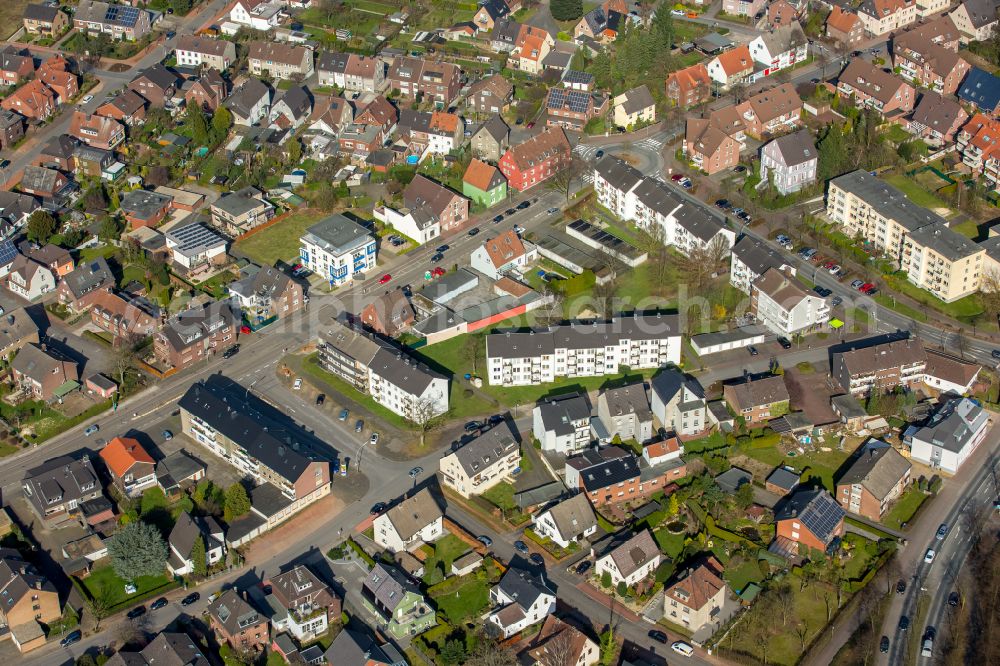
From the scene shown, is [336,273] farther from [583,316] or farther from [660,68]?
[660,68]

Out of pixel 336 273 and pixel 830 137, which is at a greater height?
pixel 830 137

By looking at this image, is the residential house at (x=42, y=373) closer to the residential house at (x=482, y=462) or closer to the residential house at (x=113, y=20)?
the residential house at (x=482, y=462)

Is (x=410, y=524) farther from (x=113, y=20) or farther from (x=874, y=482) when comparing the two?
(x=113, y=20)

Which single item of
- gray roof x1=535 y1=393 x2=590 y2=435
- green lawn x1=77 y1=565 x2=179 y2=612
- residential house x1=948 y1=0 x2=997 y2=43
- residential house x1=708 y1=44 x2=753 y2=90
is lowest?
green lawn x1=77 y1=565 x2=179 y2=612

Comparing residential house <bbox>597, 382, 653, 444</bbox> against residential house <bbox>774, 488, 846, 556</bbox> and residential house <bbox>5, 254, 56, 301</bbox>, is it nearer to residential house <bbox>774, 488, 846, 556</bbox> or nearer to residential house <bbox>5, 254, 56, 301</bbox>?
residential house <bbox>774, 488, 846, 556</bbox>

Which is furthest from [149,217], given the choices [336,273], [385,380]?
[385,380]

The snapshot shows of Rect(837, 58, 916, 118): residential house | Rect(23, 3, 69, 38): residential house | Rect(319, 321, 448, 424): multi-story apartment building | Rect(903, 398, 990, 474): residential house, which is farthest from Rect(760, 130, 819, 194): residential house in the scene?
Rect(23, 3, 69, 38): residential house
